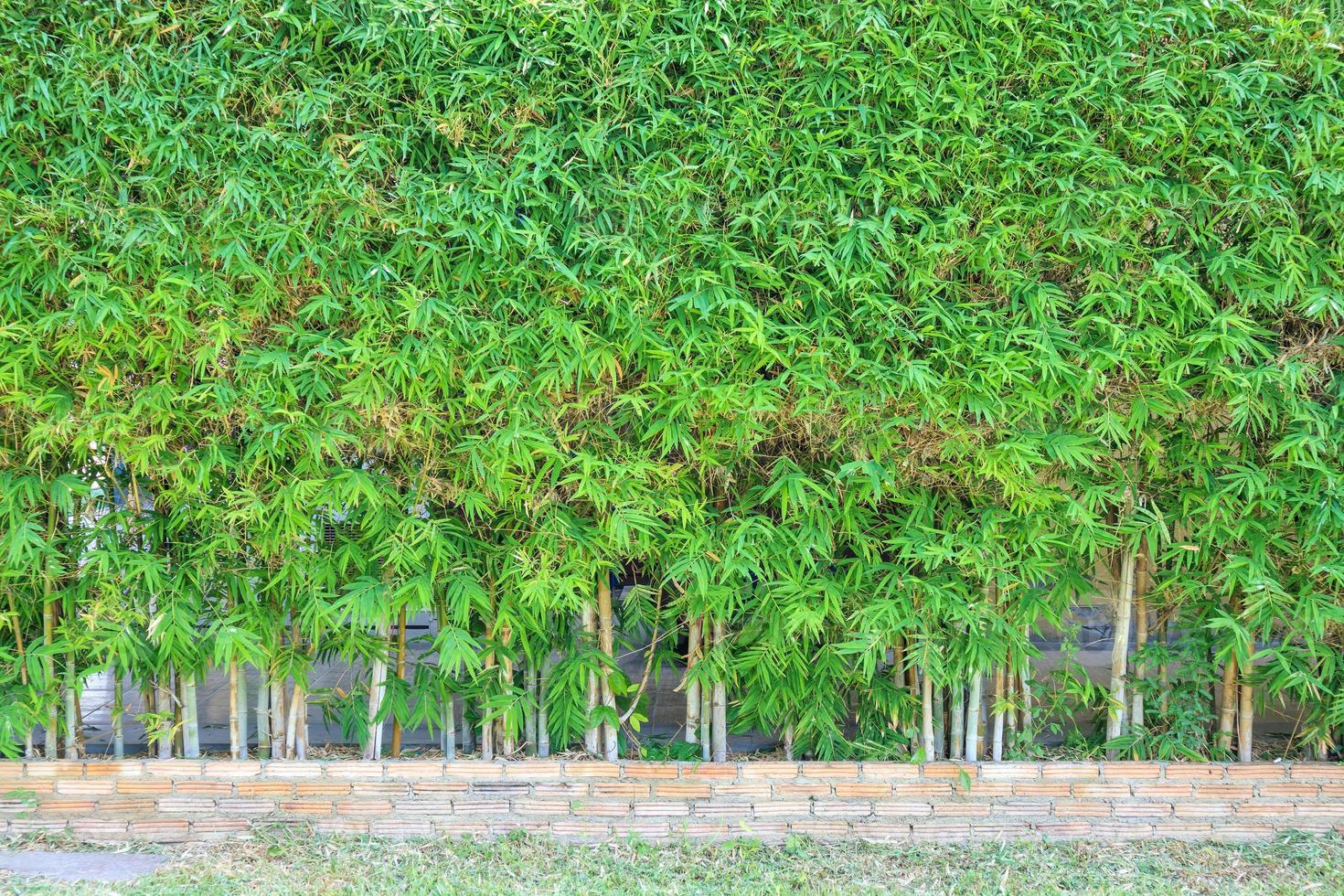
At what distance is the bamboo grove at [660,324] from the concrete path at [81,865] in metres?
0.32

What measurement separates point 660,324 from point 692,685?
1.16 m

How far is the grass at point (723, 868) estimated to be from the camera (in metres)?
2.45

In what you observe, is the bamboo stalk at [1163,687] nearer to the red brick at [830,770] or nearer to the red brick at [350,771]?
the red brick at [830,770]

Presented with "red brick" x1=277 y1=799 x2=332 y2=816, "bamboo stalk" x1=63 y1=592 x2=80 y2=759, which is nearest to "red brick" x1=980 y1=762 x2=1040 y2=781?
"red brick" x1=277 y1=799 x2=332 y2=816

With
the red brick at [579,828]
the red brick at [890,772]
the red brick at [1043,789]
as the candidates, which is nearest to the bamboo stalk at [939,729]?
the red brick at [890,772]

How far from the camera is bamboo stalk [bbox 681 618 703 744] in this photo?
2801 mm

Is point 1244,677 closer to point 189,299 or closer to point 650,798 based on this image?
point 650,798

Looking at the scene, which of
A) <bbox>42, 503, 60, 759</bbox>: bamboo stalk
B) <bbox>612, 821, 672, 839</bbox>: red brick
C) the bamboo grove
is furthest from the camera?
<bbox>612, 821, 672, 839</bbox>: red brick

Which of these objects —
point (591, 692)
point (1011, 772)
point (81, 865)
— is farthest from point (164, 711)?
point (1011, 772)

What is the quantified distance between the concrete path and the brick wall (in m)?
0.10

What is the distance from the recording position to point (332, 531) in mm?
2672

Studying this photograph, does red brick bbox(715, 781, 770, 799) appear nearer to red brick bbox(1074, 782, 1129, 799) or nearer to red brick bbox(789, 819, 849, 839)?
red brick bbox(789, 819, 849, 839)

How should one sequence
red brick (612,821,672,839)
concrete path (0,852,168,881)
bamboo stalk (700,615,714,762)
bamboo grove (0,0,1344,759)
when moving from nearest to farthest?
bamboo grove (0,0,1344,759)
concrete path (0,852,168,881)
red brick (612,821,672,839)
bamboo stalk (700,615,714,762)

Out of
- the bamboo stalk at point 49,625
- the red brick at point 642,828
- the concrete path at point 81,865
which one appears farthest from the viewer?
the red brick at point 642,828
